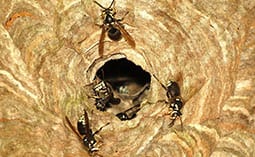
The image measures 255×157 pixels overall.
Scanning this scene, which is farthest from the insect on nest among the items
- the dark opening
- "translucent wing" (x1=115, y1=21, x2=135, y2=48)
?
the dark opening

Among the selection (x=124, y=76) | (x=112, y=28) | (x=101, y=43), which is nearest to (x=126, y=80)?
(x=124, y=76)

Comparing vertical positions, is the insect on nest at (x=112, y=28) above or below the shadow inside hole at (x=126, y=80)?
above

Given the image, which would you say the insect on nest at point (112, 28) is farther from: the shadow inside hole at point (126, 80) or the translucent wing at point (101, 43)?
the shadow inside hole at point (126, 80)

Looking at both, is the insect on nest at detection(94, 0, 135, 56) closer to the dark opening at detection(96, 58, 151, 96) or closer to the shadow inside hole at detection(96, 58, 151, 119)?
the shadow inside hole at detection(96, 58, 151, 119)

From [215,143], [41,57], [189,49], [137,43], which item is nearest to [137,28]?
[137,43]

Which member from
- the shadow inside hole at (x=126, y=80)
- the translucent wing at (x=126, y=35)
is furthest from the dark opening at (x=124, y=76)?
the translucent wing at (x=126, y=35)

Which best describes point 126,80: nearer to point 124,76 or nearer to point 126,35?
point 124,76

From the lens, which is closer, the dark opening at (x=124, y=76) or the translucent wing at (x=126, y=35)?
the translucent wing at (x=126, y=35)

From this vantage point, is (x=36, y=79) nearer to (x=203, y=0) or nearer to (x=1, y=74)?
(x=1, y=74)
